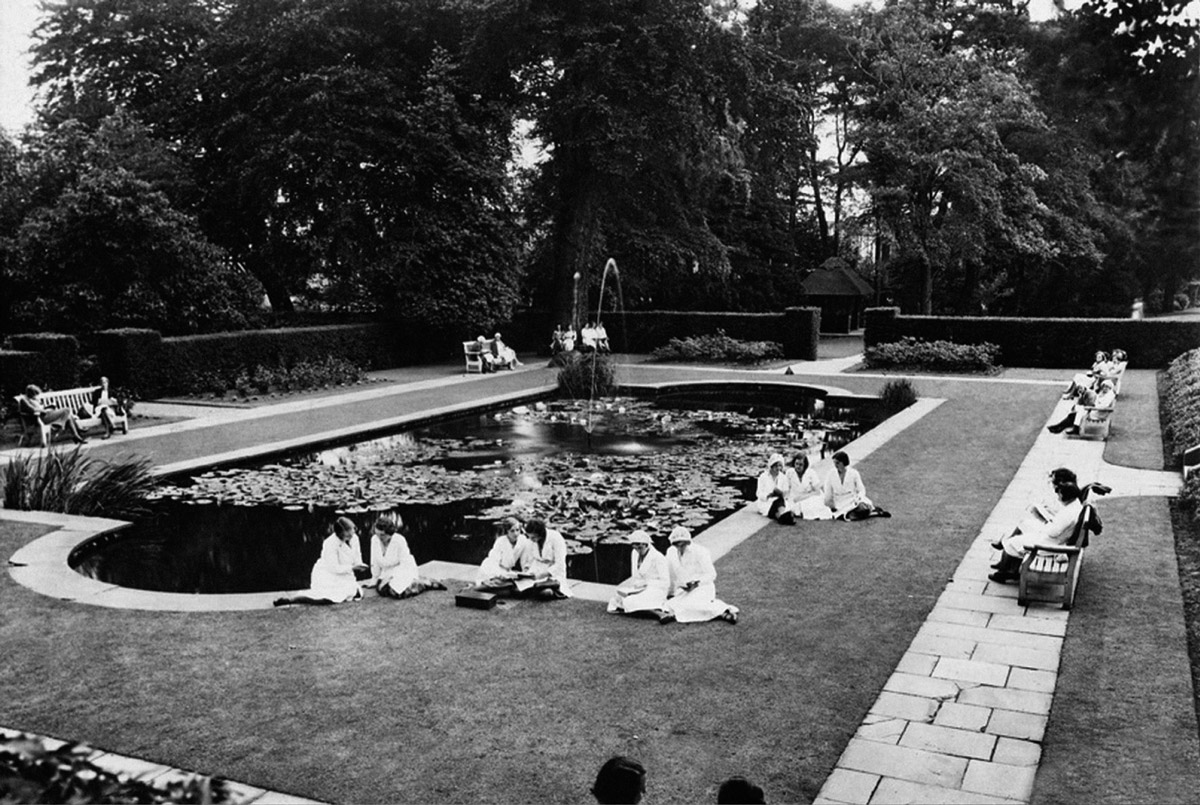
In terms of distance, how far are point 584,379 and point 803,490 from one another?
12.7 meters

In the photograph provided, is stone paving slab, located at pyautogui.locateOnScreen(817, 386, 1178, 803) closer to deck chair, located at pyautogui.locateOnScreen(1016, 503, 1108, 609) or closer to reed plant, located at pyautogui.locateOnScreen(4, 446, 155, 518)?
deck chair, located at pyautogui.locateOnScreen(1016, 503, 1108, 609)

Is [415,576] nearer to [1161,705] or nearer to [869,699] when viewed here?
[869,699]

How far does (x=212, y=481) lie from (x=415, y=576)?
6.75 meters

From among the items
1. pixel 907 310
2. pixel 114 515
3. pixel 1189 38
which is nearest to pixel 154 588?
pixel 114 515

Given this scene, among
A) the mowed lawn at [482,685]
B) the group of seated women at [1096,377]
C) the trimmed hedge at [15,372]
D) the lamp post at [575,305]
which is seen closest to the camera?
the mowed lawn at [482,685]

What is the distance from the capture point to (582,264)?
3294cm

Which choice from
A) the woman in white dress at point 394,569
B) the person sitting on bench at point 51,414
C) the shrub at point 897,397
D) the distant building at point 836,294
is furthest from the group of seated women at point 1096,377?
the distant building at point 836,294

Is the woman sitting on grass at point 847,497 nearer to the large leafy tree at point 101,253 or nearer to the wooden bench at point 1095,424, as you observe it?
the wooden bench at point 1095,424

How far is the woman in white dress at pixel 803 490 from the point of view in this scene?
12078 mm

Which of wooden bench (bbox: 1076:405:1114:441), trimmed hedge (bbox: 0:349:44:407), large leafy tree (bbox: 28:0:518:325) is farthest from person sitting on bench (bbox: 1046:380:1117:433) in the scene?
trimmed hedge (bbox: 0:349:44:407)

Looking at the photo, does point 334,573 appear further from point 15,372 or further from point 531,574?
point 15,372

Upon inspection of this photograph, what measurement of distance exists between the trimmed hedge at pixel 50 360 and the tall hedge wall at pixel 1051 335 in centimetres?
2245

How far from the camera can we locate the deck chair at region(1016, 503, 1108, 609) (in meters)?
8.56

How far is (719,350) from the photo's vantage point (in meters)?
31.6
